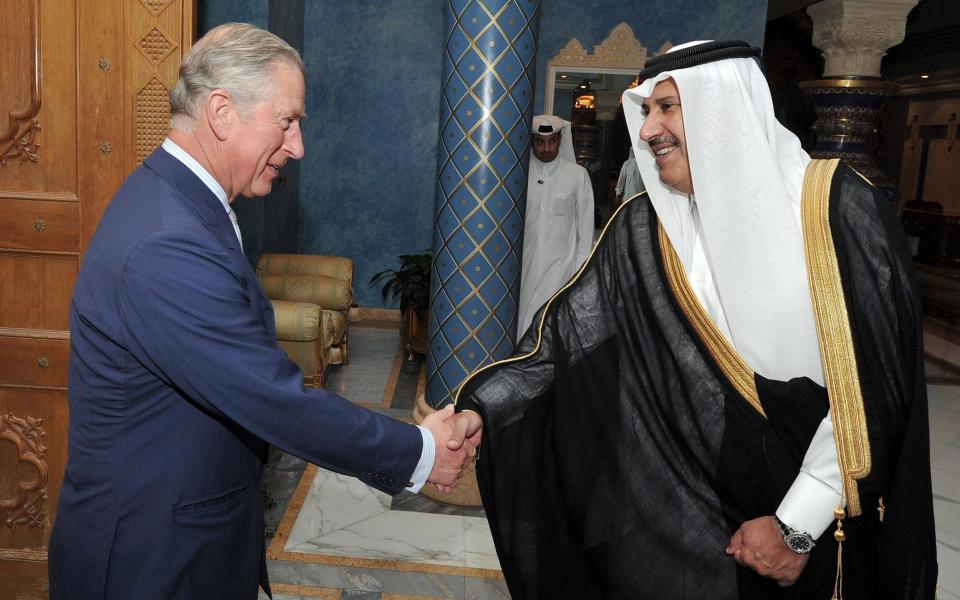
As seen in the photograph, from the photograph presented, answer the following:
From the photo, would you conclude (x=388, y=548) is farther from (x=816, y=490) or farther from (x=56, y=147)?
(x=816, y=490)

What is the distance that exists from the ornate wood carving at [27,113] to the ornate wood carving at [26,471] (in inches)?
33.7

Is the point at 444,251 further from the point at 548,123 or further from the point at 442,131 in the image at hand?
the point at 548,123

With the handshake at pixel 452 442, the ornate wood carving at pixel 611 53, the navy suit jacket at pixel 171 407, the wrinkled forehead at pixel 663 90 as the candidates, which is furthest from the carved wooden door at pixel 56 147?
the ornate wood carving at pixel 611 53

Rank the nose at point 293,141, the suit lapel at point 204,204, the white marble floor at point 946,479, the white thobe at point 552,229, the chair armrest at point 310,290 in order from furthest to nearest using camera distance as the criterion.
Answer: the chair armrest at point 310,290
the white thobe at point 552,229
the white marble floor at point 946,479
the nose at point 293,141
the suit lapel at point 204,204

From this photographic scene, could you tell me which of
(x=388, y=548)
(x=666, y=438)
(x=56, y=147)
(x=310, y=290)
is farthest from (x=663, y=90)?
(x=310, y=290)

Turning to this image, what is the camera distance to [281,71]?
5.40ft

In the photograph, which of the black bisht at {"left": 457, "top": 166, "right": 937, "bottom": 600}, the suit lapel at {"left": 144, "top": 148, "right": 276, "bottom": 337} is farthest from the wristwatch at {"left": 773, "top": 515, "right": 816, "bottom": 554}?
the suit lapel at {"left": 144, "top": 148, "right": 276, "bottom": 337}

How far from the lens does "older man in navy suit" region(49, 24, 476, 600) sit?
4.87ft

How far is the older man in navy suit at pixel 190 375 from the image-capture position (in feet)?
4.87

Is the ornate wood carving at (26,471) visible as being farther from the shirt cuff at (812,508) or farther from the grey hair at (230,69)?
the shirt cuff at (812,508)

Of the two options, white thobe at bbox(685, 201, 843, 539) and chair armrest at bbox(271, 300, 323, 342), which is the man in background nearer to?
white thobe at bbox(685, 201, 843, 539)

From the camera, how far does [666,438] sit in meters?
2.03

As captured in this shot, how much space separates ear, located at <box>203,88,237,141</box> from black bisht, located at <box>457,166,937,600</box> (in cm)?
92

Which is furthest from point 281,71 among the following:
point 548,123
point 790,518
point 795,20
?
point 795,20
